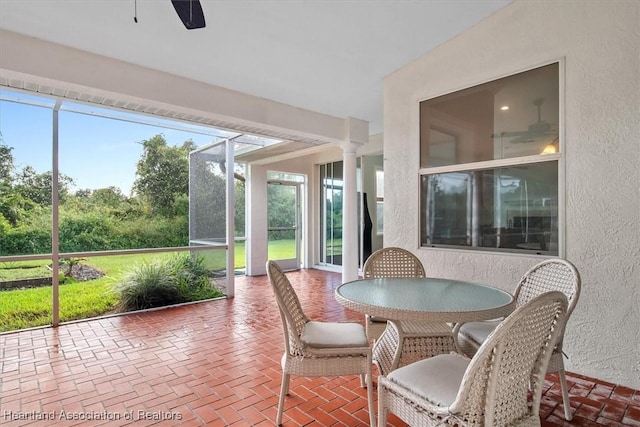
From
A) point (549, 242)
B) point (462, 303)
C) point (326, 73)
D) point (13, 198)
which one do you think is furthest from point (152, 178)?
point (549, 242)

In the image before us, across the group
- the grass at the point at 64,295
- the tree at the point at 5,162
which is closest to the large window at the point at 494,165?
the grass at the point at 64,295

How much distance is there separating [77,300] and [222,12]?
380cm

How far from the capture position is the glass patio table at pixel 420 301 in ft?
5.74

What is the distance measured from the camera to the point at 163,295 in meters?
4.75

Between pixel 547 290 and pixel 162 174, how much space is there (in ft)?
15.7

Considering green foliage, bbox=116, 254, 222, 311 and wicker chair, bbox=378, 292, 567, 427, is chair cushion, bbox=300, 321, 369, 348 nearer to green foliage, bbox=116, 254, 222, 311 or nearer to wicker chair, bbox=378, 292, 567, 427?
wicker chair, bbox=378, 292, 567, 427

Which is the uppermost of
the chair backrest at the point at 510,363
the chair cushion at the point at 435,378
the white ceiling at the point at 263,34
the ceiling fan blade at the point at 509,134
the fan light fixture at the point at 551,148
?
the white ceiling at the point at 263,34

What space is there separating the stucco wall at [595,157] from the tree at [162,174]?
419cm

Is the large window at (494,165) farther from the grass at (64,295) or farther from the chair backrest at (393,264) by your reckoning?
the grass at (64,295)

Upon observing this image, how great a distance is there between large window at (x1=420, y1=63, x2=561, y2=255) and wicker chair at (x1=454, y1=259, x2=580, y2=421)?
0.70 m

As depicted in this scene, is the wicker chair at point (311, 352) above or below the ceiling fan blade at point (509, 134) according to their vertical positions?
below

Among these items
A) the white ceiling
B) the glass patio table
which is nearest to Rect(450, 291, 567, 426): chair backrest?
the glass patio table

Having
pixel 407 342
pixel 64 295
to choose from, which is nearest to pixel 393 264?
pixel 407 342

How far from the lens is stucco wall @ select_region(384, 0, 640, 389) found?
98.0 inches
